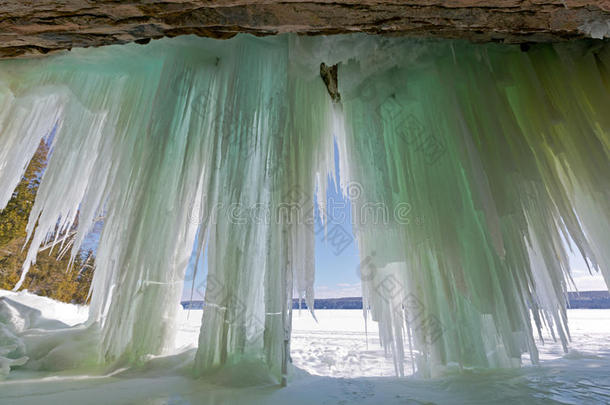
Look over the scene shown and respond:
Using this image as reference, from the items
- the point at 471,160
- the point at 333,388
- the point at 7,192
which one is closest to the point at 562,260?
the point at 471,160

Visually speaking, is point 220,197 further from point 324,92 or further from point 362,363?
point 362,363

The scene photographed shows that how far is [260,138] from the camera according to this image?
2.07 m

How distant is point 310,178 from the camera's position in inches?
89.2

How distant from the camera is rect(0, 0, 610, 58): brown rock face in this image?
1.41 m

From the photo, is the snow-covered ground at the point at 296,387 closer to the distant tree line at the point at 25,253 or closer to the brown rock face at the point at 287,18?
the brown rock face at the point at 287,18

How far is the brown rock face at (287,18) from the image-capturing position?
4.61 feet

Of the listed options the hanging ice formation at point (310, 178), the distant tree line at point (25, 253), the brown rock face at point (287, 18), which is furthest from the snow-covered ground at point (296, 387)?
the distant tree line at point (25, 253)

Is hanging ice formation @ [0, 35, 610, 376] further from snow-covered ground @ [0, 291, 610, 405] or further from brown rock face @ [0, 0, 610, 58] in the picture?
brown rock face @ [0, 0, 610, 58]

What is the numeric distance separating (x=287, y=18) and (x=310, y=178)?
3.50ft

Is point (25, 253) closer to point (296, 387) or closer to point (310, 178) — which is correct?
point (310, 178)

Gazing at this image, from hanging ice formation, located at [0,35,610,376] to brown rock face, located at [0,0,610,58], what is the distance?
1.22 ft

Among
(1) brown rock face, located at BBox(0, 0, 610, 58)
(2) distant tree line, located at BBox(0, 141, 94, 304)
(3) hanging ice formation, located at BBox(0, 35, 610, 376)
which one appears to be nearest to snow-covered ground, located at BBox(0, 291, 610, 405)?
(3) hanging ice formation, located at BBox(0, 35, 610, 376)

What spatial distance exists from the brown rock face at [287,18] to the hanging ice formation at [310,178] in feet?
1.22

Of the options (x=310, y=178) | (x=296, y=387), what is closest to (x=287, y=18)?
(x=310, y=178)
